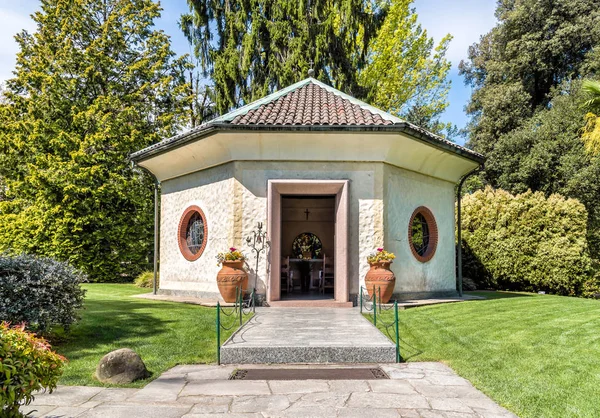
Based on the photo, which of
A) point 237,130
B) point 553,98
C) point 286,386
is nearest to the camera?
point 286,386

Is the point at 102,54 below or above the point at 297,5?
below

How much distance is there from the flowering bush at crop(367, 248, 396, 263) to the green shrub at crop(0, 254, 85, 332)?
628 centimetres

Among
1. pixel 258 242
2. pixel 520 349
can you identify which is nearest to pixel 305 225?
pixel 258 242

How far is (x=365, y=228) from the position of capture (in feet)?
37.7

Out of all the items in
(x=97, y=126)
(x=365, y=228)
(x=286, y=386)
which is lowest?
(x=286, y=386)

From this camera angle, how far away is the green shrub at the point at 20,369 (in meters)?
3.29

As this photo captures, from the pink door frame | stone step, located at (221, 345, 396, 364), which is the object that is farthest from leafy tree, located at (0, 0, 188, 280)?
stone step, located at (221, 345, 396, 364)

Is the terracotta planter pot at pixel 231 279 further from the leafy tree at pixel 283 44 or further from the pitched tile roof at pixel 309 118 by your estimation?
the leafy tree at pixel 283 44

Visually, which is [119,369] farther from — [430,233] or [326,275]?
[326,275]

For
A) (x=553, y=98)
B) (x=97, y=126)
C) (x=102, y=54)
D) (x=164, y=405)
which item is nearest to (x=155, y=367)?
(x=164, y=405)

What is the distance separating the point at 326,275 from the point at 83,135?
14107mm

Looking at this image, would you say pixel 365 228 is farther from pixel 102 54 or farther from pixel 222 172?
pixel 102 54

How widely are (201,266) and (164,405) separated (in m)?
7.90

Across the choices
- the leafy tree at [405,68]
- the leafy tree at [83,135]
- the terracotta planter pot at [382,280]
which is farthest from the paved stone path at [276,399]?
the leafy tree at [405,68]
